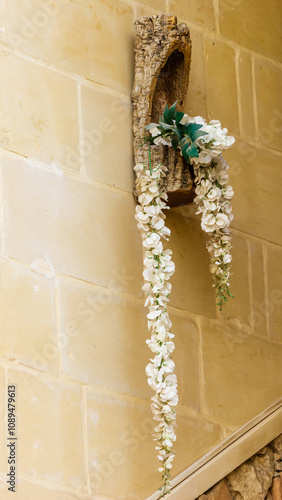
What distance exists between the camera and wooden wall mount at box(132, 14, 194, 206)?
2844mm

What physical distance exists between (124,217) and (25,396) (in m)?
0.72

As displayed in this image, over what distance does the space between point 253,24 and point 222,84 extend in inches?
13.9

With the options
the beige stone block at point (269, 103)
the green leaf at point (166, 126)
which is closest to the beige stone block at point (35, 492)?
the green leaf at point (166, 126)

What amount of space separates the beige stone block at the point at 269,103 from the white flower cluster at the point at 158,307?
2.49 ft

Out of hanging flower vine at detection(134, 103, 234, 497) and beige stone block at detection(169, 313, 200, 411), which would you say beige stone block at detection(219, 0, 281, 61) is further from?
beige stone block at detection(169, 313, 200, 411)

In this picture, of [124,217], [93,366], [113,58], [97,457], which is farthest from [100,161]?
[97,457]

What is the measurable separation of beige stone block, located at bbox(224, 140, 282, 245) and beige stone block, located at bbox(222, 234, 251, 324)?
7 cm

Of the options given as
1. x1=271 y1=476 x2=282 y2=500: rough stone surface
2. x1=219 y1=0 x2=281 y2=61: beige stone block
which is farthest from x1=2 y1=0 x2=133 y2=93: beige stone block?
x1=271 y1=476 x2=282 y2=500: rough stone surface

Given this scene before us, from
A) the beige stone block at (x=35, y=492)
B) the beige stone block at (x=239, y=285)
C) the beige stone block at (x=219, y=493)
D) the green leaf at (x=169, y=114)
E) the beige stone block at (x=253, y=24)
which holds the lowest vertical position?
the beige stone block at (x=35, y=492)

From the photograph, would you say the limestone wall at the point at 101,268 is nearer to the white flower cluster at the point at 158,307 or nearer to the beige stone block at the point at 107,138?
the beige stone block at the point at 107,138

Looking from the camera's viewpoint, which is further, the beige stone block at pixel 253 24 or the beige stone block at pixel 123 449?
the beige stone block at pixel 253 24

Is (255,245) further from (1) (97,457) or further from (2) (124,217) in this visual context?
(1) (97,457)

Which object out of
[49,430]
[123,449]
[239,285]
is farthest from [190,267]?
[49,430]

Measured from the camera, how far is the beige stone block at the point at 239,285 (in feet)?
10.3
